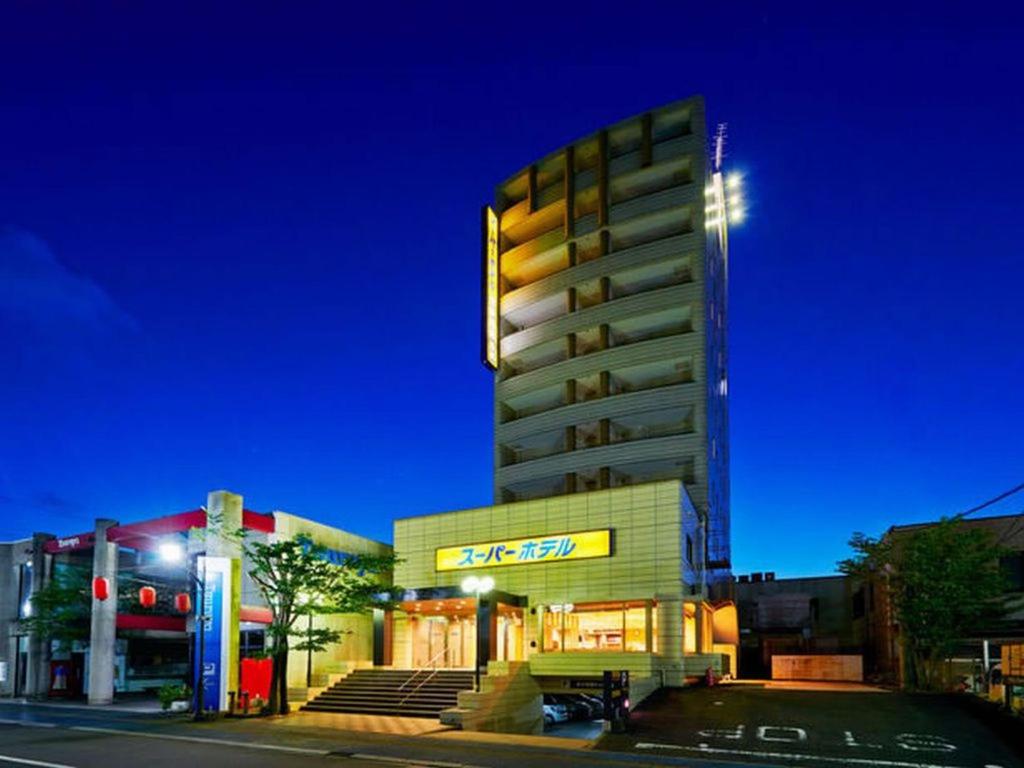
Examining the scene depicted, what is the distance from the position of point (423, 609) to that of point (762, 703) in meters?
15.5

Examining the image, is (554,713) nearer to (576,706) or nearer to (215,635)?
(576,706)

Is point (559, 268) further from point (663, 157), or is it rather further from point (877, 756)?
point (877, 756)

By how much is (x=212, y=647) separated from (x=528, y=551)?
45.7 ft

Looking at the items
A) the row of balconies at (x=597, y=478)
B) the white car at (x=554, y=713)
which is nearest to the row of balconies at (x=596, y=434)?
the row of balconies at (x=597, y=478)

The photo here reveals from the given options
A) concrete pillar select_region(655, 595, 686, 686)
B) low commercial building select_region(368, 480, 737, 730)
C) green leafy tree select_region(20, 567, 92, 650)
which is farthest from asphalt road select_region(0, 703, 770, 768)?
green leafy tree select_region(20, 567, 92, 650)

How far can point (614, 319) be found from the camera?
61594 millimetres

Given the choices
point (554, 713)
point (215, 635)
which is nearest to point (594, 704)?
point (554, 713)

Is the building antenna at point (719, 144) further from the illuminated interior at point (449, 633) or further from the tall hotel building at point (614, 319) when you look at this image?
the illuminated interior at point (449, 633)

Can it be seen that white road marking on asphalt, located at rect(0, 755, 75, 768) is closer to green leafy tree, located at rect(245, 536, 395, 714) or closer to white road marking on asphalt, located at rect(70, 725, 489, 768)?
white road marking on asphalt, located at rect(70, 725, 489, 768)

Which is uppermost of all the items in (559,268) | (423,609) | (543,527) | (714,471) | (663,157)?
(663,157)

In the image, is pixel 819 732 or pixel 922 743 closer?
pixel 922 743

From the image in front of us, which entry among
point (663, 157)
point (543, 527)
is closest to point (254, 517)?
point (543, 527)

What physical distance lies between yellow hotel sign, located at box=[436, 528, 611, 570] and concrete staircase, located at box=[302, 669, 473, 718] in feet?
23.3

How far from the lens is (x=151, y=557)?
4731 cm
